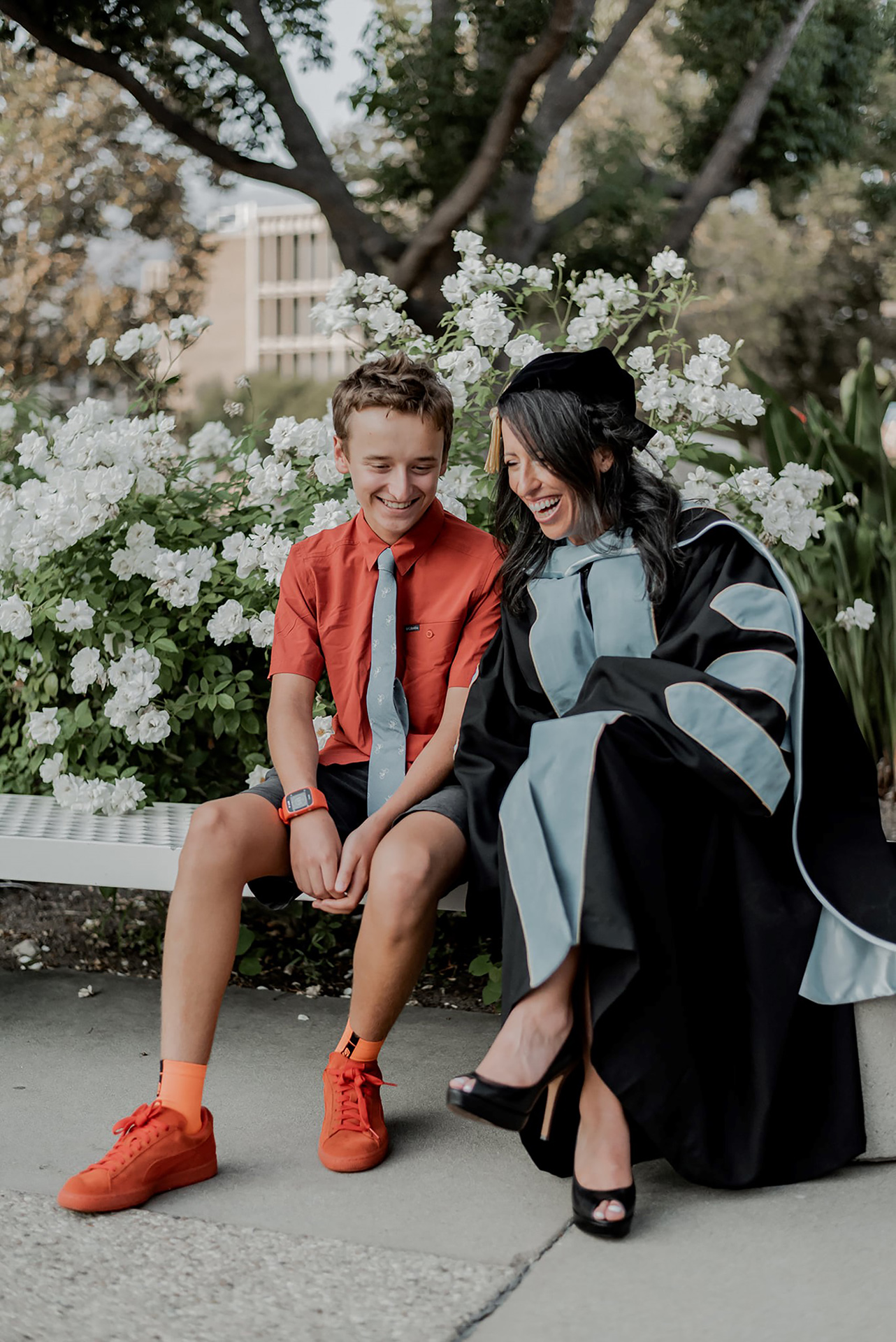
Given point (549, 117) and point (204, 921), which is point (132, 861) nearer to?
point (204, 921)

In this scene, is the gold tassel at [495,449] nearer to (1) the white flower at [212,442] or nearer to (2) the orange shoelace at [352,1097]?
(2) the orange shoelace at [352,1097]

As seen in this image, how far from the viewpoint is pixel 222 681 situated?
3.20m

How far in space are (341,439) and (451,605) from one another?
42 cm

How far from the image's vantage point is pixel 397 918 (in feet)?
7.25

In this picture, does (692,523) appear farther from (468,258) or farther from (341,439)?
(468,258)

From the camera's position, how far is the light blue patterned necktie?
2.62 m

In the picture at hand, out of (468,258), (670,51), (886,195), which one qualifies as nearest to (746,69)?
(670,51)

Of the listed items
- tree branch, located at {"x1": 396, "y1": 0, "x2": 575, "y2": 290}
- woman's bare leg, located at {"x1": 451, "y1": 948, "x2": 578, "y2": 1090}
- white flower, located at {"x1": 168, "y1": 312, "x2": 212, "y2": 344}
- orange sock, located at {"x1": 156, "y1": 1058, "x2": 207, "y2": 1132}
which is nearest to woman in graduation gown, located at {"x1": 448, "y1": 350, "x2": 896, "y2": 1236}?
woman's bare leg, located at {"x1": 451, "y1": 948, "x2": 578, "y2": 1090}

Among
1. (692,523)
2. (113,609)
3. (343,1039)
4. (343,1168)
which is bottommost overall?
(343,1168)

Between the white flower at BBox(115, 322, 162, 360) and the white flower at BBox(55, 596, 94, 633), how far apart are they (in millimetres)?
659

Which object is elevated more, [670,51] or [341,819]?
[670,51]

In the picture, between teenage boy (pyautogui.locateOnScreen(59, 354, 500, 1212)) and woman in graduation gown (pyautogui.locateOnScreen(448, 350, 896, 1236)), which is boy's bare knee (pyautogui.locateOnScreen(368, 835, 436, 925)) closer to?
teenage boy (pyautogui.locateOnScreen(59, 354, 500, 1212))

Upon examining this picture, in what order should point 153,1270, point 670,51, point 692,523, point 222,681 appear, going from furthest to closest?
point 670,51 → point 222,681 → point 692,523 → point 153,1270

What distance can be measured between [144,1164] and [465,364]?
1.98 metres
